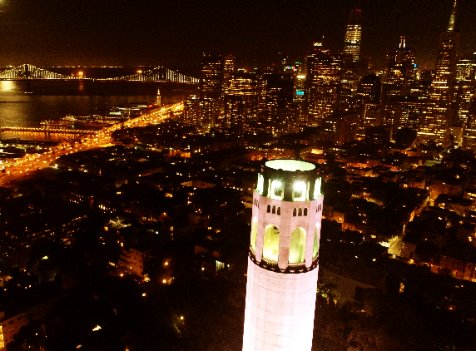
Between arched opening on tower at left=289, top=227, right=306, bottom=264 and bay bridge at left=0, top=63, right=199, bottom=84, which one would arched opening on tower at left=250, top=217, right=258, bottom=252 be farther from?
bay bridge at left=0, top=63, right=199, bottom=84

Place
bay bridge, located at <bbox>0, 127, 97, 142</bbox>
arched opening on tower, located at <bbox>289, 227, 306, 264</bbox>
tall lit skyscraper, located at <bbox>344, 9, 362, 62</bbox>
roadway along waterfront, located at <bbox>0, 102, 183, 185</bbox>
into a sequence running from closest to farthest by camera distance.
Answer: arched opening on tower, located at <bbox>289, 227, 306, 264</bbox> → roadway along waterfront, located at <bbox>0, 102, 183, 185</bbox> → bay bridge, located at <bbox>0, 127, 97, 142</bbox> → tall lit skyscraper, located at <bbox>344, 9, 362, 62</bbox>

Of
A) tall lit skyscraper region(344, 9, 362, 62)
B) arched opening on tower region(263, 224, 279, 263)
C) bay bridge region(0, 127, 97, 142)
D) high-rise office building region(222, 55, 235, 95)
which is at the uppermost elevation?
tall lit skyscraper region(344, 9, 362, 62)

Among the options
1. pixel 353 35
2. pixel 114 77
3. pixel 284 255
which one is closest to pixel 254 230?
pixel 284 255

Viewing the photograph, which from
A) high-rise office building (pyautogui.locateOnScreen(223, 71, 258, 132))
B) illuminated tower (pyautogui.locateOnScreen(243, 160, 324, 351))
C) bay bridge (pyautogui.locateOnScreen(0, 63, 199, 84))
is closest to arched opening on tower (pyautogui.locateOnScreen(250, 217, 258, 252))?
illuminated tower (pyautogui.locateOnScreen(243, 160, 324, 351))

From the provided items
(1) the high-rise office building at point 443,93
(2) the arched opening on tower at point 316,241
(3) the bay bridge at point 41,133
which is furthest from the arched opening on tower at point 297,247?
(1) the high-rise office building at point 443,93

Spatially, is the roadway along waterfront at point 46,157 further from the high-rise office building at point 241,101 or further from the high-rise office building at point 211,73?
the high-rise office building at point 211,73

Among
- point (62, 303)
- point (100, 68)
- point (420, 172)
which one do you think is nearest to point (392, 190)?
point (420, 172)

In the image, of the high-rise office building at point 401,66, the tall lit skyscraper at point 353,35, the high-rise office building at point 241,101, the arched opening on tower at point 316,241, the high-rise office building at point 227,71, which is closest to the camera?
the arched opening on tower at point 316,241
